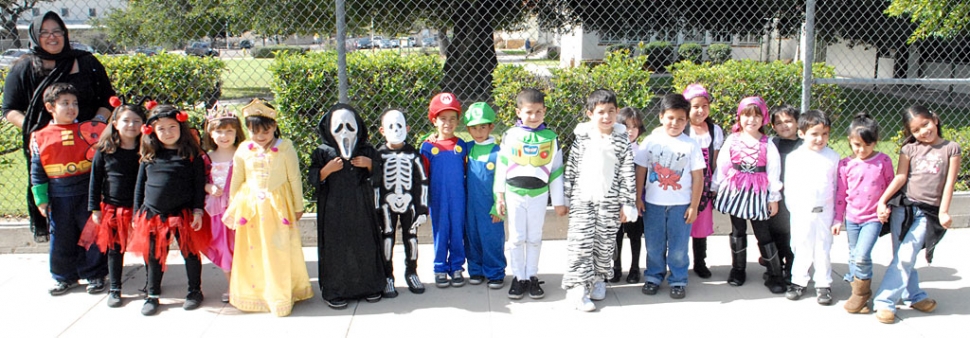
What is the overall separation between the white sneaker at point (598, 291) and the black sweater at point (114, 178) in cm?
285

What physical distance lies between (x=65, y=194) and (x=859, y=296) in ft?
16.0

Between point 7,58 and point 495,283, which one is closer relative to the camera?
point 495,283

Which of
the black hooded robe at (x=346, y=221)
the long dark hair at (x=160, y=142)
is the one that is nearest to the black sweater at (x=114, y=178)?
the long dark hair at (x=160, y=142)

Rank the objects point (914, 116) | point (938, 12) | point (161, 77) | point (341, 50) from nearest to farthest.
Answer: point (914, 116), point (341, 50), point (161, 77), point (938, 12)

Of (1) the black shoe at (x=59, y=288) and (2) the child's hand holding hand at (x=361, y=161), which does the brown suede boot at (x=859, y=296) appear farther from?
(1) the black shoe at (x=59, y=288)

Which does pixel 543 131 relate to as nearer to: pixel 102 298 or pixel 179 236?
pixel 179 236

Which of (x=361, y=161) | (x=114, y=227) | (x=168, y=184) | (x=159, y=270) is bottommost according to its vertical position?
(x=159, y=270)

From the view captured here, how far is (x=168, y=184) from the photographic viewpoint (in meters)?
4.22

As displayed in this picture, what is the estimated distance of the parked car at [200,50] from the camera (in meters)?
6.01

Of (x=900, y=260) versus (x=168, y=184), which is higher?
(x=168, y=184)

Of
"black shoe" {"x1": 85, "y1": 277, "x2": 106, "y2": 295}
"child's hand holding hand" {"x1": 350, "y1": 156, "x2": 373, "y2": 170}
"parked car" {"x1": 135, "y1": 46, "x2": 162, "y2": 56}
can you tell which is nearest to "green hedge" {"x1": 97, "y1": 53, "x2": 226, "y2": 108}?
"parked car" {"x1": 135, "y1": 46, "x2": 162, "y2": 56}

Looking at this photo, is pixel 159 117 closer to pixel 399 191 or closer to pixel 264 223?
pixel 264 223

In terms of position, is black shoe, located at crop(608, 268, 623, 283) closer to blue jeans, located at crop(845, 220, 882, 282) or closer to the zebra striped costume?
the zebra striped costume

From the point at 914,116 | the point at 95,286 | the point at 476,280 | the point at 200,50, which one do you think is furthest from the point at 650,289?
the point at 200,50
